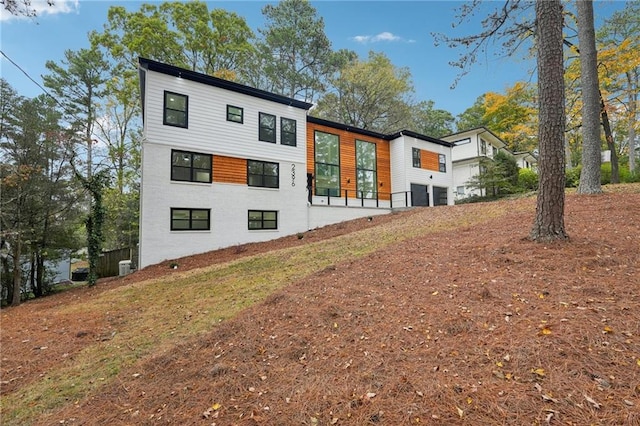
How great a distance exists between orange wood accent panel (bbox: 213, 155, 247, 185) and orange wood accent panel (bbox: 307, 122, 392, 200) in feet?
12.8

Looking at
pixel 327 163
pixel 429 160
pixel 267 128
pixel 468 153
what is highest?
pixel 468 153

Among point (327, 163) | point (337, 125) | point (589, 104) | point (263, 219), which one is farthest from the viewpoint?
point (337, 125)

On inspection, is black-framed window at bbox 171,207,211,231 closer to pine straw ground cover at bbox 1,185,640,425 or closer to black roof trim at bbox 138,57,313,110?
black roof trim at bbox 138,57,313,110

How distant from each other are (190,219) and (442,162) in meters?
17.7

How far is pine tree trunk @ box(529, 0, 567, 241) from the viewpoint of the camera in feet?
16.7

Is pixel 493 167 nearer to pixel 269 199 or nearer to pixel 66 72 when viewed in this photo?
pixel 269 199

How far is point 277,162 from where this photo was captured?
1539 centimetres

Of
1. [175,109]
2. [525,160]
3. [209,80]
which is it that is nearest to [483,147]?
[525,160]

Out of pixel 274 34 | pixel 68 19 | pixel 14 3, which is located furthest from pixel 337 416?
pixel 274 34

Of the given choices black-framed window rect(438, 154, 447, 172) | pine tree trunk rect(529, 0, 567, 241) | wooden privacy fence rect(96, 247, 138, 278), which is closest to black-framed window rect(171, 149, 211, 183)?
wooden privacy fence rect(96, 247, 138, 278)

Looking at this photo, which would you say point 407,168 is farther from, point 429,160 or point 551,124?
point 551,124

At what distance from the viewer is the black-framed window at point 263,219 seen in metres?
14.6

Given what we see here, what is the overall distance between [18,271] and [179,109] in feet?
27.8

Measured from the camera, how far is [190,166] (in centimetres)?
1309
